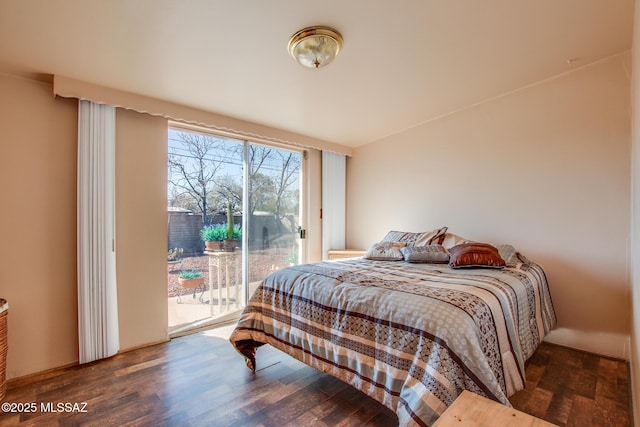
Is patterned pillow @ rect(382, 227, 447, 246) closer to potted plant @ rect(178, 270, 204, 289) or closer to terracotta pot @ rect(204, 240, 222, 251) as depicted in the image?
terracotta pot @ rect(204, 240, 222, 251)

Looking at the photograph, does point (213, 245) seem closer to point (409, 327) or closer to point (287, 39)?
point (287, 39)

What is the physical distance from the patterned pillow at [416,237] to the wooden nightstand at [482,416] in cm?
205

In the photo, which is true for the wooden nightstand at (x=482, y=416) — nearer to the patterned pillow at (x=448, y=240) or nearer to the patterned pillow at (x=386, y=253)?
the patterned pillow at (x=386, y=253)

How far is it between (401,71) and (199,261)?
2618 millimetres

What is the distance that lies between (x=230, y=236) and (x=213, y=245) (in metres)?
0.20

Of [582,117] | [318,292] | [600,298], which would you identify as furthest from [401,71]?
[600,298]

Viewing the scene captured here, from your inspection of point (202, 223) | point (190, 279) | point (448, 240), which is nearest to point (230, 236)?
point (202, 223)

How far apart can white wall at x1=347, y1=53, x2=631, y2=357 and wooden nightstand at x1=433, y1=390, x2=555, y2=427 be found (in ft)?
6.82

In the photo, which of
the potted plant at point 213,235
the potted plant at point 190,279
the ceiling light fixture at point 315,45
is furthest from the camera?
the potted plant at point 213,235

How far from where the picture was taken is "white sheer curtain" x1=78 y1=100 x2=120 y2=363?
7.52ft

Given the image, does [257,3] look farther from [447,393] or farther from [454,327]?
[447,393]

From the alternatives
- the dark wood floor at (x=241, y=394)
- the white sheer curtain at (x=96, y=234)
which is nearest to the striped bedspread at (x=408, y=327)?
the dark wood floor at (x=241, y=394)

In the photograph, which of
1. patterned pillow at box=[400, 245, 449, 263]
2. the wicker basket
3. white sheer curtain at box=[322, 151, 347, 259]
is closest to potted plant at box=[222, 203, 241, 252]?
white sheer curtain at box=[322, 151, 347, 259]

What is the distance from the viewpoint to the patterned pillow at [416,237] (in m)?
3.09
